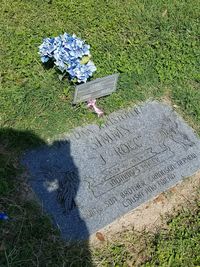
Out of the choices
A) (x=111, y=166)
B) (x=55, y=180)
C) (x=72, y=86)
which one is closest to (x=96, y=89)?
(x=72, y=86)

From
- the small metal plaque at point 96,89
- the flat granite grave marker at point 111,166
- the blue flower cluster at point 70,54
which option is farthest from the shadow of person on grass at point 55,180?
the blue flower cluster at point 70,54

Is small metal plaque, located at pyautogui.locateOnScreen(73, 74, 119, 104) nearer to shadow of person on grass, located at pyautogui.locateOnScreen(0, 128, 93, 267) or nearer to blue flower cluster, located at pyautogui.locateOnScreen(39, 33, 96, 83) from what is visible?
blue flower cluster, located at pyautogui.locateOnScreen(39, 33, 96, 83)

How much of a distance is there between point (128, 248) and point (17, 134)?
4.31 feet

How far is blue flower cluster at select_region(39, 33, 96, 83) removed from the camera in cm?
358

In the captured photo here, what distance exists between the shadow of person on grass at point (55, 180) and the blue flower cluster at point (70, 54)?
681mm

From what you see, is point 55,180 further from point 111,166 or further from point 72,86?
point 72,86

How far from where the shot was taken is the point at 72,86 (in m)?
3.78

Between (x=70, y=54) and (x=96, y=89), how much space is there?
1.29ft

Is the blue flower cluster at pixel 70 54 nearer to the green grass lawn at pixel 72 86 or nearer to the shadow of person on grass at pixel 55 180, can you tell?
the green grass lawn at pixel 72 86

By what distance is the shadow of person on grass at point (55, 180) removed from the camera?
293 cm

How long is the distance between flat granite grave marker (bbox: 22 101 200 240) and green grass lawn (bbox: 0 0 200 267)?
0.12m

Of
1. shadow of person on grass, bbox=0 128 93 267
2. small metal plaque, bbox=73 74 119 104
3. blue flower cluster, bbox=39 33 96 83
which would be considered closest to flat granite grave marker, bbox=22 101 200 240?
shadow of person on grass, bbox=0 128 93 267

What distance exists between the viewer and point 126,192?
3.27 m

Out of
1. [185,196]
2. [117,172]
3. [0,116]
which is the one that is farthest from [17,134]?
[185,196]
